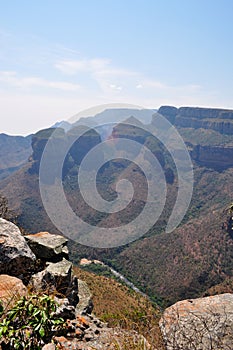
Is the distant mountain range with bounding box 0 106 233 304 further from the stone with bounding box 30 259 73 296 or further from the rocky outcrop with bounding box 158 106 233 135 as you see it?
the stone with bounding box 30 259 73 296

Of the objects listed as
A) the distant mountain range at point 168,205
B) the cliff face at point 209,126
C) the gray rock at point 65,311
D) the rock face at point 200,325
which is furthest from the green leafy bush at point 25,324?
the cliff face at point 209,126

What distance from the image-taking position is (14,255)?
348 inches

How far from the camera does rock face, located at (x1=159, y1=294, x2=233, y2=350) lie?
213 inches

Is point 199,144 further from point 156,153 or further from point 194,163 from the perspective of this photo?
point 156,153

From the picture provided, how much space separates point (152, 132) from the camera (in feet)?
527

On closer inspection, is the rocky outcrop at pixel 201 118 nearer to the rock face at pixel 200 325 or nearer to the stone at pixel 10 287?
the rock face at pixel 200 325

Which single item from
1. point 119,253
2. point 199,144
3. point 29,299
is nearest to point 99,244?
point 119,253

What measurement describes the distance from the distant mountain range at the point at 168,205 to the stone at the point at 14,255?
34.1 feet

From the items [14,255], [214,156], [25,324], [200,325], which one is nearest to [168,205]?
[214,156]

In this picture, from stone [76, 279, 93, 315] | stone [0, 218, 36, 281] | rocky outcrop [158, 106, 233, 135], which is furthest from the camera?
rocky outcrop [158, 106, 233, 135]

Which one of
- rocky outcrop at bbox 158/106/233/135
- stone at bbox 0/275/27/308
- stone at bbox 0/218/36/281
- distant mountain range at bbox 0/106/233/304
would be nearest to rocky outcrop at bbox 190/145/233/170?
distant mountain range at bbox 0/106/233/304

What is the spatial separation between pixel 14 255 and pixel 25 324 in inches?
167

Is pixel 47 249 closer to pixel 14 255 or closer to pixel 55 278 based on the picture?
pixel 55 278

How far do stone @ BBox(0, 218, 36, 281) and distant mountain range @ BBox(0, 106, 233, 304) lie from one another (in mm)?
10381
